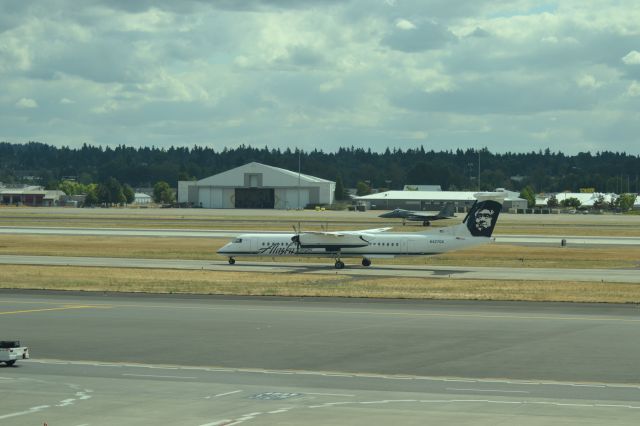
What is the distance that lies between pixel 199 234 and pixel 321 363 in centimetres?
8654

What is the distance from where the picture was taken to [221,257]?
83750 mm

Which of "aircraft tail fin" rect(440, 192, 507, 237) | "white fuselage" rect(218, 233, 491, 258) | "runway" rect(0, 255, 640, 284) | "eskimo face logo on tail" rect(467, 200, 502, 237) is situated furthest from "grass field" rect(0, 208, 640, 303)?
"eskimo face logo on tail" rect(467, 200, 502, 237)

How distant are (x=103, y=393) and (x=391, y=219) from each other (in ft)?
485

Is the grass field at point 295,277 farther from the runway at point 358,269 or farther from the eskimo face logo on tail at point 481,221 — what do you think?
the eskimo face logo on tail at point 481,221

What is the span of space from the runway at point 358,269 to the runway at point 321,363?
1671 cm

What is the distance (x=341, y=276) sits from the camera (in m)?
67.5

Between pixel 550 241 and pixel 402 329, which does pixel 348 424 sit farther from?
pixel 550 241

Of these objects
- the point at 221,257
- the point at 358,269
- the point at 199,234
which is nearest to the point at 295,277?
the point at 358,269

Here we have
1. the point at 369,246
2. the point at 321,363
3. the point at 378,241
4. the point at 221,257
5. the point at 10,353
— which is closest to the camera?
the point at 10,353

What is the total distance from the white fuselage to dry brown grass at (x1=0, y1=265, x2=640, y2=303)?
7147mm

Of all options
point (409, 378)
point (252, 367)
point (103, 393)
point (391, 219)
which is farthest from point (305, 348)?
point (391, 219)

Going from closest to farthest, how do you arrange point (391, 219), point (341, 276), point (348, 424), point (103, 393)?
1. point (348, 424)
2. point (103, 393)
3. point (341, 276)
4. point (391, 219)

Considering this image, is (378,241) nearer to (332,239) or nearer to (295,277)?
(332,239)

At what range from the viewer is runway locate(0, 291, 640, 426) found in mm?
23891
